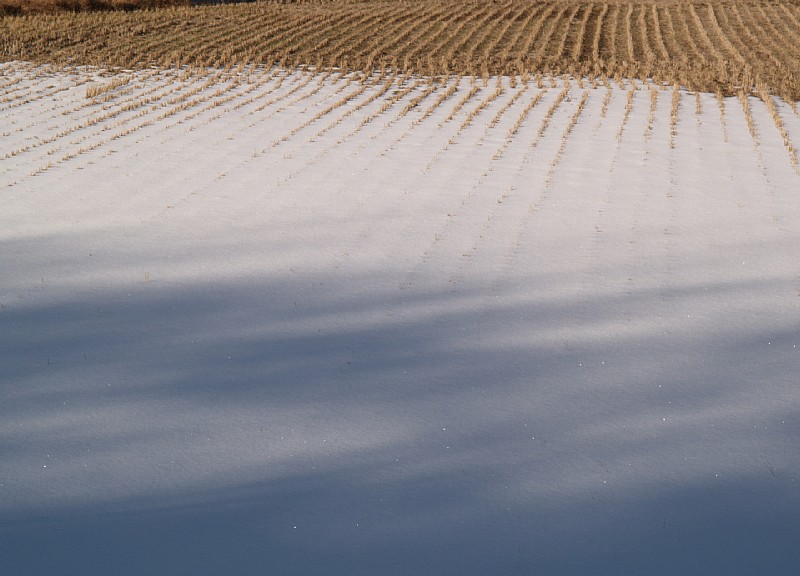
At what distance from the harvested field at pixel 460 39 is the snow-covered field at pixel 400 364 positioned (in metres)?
8.74

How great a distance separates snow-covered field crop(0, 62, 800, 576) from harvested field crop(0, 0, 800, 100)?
8.74 m

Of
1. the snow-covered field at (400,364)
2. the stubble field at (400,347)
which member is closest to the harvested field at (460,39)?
the stubble field at (400,347)

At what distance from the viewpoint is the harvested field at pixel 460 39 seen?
65.5 ft

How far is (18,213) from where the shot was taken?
915cm

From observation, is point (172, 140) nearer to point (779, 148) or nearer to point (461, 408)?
point (779, 148)

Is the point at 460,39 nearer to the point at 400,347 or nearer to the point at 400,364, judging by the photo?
the point at 400,347

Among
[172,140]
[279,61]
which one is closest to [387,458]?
[172,140]

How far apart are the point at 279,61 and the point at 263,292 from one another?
15169mm

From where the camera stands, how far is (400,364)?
557cm

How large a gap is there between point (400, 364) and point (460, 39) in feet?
64.6

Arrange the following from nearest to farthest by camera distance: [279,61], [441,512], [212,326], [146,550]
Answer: [146,550] → [441,512] → [212,326] → [279,61]

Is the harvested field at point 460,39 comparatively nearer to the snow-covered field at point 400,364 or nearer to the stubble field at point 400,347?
the stubble field at point 400,347

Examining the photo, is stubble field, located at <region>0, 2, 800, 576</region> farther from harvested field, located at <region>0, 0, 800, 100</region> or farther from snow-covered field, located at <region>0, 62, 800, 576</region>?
harvested field, located at <region>0, 0, 800, 100</region>

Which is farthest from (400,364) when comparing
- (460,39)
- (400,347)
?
(460,39)
